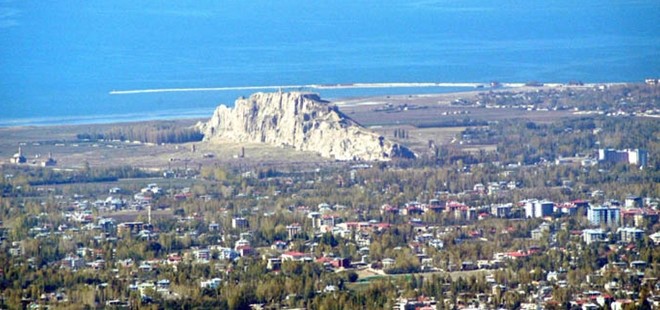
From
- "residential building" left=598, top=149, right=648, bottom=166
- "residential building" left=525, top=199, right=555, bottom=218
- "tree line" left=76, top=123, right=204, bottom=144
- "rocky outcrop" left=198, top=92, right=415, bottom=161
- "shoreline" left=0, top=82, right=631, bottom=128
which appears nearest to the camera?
"residential building" left=525, top=199, right=555, bottom=218

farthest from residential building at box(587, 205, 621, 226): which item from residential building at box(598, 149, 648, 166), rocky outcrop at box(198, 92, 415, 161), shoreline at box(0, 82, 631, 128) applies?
shoreline at box(0, 82, 631, 128)

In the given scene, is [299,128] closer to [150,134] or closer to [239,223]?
[150,134]

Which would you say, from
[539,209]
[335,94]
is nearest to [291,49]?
[335,94]

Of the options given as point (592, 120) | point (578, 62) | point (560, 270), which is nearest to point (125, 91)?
point (578, 62)

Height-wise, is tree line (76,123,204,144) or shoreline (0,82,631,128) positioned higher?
shoreline (0,82,631,128)

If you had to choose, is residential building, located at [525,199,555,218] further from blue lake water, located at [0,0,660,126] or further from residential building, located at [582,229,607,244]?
blue lake water, located at [0,0,660,126]
